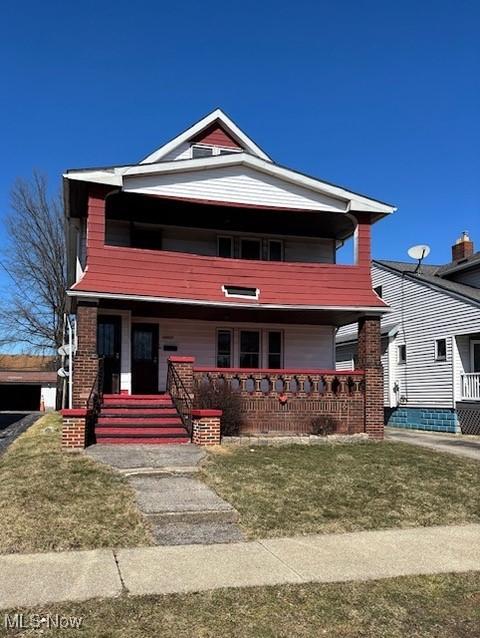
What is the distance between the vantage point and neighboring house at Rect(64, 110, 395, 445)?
48.1 feet

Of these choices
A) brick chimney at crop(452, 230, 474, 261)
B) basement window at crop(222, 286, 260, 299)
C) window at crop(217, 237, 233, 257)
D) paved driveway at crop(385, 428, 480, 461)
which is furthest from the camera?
brick chimney at crop(452, 230, 474, 261)

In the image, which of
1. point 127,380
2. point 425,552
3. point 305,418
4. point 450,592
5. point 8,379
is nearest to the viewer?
point 450,592

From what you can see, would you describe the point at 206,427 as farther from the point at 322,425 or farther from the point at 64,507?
the point at 64,507

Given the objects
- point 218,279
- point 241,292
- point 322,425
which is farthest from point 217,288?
point 322,425

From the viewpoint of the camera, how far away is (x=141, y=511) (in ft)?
24.5

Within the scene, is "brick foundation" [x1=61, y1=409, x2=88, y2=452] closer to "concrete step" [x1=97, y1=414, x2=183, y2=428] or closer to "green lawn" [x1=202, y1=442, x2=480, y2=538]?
"concrete step" [x1=97, y1=414, x2=183, y2=428]

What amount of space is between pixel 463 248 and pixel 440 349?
6.71 metres

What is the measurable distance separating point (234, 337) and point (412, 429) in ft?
27.5

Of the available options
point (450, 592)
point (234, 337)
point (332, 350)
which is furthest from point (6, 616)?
point (332, 350)

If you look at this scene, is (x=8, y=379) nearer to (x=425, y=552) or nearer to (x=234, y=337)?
(x=234, y=337)

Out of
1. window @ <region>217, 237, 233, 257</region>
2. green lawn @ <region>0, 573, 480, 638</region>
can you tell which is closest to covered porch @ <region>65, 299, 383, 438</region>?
window @ <region>217, 237, 233, 257</region>

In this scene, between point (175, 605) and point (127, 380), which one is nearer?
point (175, 605)

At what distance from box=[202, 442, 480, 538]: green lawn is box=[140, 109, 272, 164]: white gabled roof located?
10584mm

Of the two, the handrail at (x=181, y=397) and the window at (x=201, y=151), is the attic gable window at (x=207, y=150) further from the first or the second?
the handrail at (x=181, y=397)
